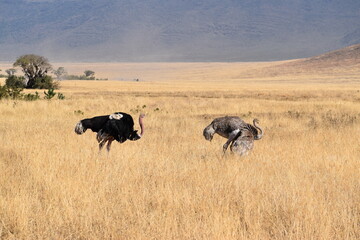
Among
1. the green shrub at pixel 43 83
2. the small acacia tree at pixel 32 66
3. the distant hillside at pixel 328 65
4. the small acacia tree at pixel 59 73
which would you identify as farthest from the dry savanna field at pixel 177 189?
the distant hillside at pixel 328 65

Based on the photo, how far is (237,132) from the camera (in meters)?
7.93

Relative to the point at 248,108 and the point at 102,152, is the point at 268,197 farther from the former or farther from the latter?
the point at 248,108

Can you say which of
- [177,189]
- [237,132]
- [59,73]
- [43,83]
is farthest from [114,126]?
[59,73]

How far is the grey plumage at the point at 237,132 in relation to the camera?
7.95 meters

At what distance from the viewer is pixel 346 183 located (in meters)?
6.62

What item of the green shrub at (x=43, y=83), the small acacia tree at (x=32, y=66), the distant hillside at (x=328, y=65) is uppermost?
the distant hillside at (x=328, y=65)

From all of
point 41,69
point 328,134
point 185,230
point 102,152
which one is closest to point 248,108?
point 328,134

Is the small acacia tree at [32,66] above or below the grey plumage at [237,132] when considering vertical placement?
above

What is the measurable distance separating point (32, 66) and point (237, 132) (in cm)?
3651

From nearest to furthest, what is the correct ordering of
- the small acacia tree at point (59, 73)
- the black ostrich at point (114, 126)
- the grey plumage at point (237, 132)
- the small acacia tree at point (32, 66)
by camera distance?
the black ostrich at point (114, 126)
the grey plumage at point (237, 132)
the small acacia tree at point (32, 66)
the small acacia tree at point (59, 73)

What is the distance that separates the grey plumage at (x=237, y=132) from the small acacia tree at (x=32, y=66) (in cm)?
3472

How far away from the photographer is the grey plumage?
7945 millimetres

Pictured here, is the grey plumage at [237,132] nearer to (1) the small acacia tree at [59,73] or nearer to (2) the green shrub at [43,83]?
(2) the green shrub at [43,83]

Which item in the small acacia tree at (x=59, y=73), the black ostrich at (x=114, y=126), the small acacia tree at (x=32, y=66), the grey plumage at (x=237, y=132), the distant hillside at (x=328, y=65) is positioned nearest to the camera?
the black ostrich at (x=114, y=126)
